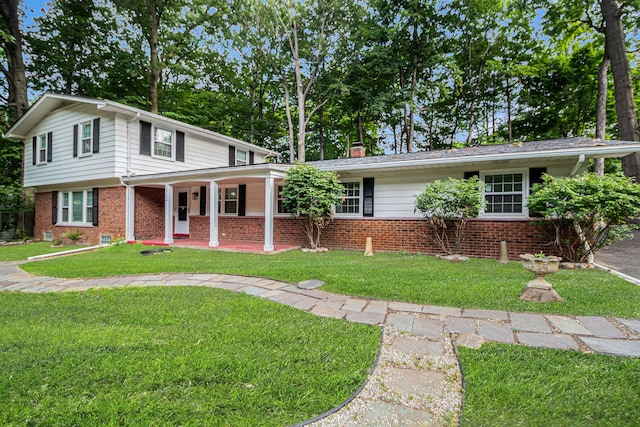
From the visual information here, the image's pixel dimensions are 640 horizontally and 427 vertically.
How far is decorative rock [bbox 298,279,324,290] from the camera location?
4442 mm

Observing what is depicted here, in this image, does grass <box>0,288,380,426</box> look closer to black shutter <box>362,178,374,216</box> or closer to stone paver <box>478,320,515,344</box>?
stone paver <box>478,320,515,344</box>

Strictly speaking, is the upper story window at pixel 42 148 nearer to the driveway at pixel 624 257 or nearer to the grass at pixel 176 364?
the grass at pixel 176 364

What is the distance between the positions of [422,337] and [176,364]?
2165mm

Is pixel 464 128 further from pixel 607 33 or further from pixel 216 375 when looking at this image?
pixel 216 375

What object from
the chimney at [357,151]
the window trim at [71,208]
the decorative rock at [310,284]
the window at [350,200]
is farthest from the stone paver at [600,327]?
the window trim at [71,208]

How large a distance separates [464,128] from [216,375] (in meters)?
21.9

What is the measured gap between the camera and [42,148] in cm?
1252

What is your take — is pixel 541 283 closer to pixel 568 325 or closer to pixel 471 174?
pixel 568 325

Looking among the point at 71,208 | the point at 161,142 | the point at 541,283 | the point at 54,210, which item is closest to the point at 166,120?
the point at 161,142

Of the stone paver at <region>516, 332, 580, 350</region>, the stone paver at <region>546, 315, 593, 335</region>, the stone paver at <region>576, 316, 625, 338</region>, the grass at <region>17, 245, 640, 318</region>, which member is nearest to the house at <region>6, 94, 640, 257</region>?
the grass at <region>17, 245, 640, 318</region>

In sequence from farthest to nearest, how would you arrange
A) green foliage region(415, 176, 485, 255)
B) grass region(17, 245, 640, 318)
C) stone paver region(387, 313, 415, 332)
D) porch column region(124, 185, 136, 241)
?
porch column region(124, 185, 136, 241)
green foliage region(415, 176, 485, 255)
grass region(17, 245, 640, 318)
stone paver region(387, 313, 415, 332)

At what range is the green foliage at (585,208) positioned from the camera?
5367 mm

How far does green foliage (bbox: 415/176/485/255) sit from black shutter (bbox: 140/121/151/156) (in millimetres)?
9894

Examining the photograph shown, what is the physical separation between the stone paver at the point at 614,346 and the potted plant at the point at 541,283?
1095 millimetres
